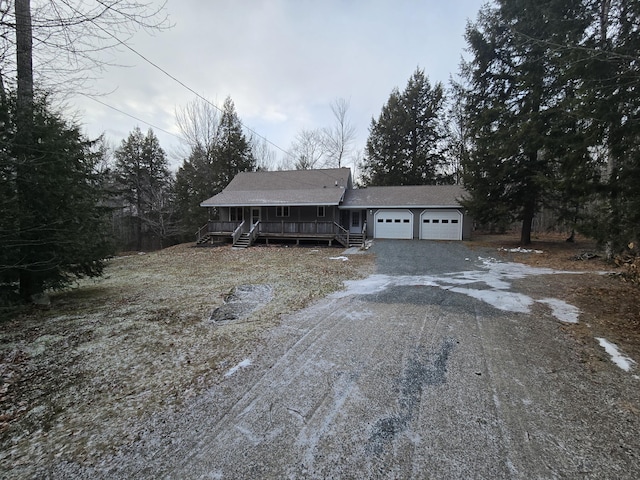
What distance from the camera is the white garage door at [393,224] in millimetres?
19031

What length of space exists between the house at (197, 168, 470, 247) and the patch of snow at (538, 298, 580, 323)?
11263 millimetres

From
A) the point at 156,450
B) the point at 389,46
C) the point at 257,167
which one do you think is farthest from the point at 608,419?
the point at 257,167

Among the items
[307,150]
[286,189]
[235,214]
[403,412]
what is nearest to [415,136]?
[307,150]

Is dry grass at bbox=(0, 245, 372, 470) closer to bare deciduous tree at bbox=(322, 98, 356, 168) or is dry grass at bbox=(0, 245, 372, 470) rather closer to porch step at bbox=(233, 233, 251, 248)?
porch step at bbox=(233, 233, 251, 248)

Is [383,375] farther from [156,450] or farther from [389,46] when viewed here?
[389,46]

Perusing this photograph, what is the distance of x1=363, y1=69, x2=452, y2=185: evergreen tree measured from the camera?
94.6 feet

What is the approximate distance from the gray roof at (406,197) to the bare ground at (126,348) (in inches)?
430

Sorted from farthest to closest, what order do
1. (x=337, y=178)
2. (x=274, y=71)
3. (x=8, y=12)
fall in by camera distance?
(x=337, y=178) < (x=274, y=71) < (x=8, y=12)

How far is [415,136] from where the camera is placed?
95.6ft

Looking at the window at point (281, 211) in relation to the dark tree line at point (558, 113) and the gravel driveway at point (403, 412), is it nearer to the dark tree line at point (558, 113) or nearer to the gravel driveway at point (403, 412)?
the dark tree line at point (558, 113)

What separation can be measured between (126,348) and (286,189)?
1869cm

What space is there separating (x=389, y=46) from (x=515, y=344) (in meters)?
14.4

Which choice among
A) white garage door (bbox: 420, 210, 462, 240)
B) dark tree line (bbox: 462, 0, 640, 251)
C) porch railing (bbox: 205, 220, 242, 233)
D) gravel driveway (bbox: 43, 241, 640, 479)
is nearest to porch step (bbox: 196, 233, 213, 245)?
porch railing (bbox: 205, 220, 242, 233)

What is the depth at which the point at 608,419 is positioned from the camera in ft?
8.05
